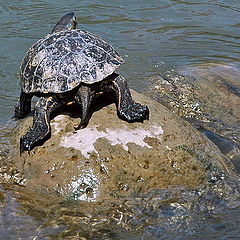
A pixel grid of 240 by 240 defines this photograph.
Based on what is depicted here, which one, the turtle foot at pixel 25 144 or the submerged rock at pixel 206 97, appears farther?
the submerged rock at pixel 206 97

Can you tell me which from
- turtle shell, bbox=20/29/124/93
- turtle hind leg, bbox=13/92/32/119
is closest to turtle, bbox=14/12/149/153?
turtle shell, bbox=20/29/124/93

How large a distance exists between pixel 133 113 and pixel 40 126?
0.84m

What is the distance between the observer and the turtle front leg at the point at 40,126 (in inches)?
194

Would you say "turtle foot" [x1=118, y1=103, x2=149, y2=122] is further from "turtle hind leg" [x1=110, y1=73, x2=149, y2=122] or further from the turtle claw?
the turtle claw

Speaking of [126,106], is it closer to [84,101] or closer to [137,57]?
[84,101]

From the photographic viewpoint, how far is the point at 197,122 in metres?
7.34

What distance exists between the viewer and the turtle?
16.6 feet

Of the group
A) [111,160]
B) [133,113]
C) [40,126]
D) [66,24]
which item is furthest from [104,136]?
[66,24]

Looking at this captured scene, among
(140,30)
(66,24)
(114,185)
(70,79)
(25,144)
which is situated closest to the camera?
(114,185)

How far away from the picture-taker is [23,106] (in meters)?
5.86

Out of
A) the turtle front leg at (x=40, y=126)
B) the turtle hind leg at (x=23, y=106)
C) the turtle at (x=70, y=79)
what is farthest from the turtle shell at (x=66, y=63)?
the turtle hind leg at (x=23, y=106)

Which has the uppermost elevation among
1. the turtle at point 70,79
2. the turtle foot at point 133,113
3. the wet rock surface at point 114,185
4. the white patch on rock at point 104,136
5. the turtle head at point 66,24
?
the turtle head at point 66,24

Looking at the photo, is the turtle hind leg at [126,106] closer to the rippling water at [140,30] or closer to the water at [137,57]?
the water at [137,57]

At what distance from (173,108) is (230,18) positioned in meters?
4.96
